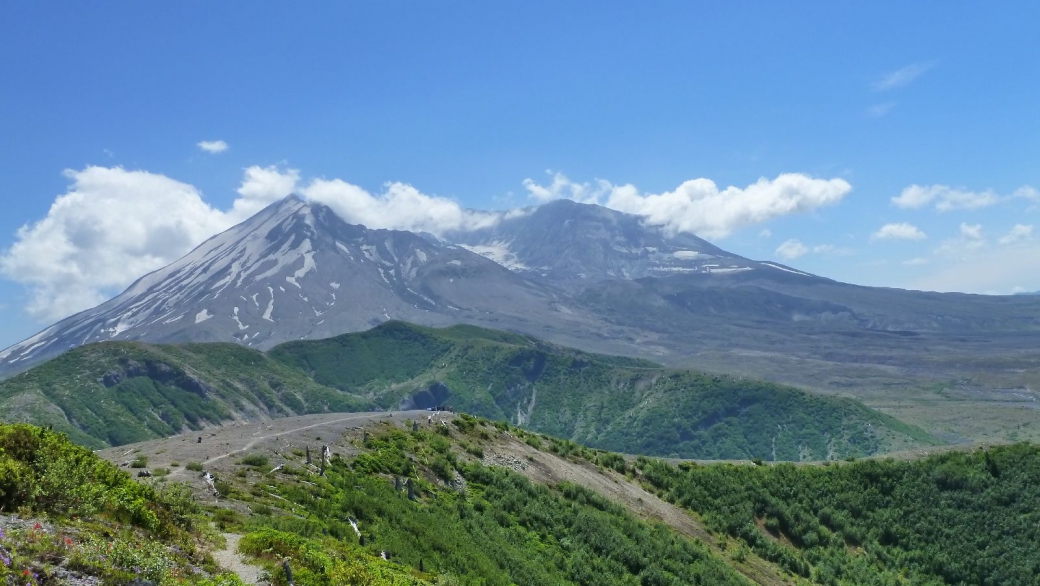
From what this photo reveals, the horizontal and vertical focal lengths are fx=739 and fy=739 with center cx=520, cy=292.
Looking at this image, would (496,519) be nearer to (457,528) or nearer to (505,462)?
(457,528)

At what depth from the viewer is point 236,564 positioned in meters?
14.0

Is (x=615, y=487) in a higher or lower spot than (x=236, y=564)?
lower

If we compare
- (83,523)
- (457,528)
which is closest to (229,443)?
(457,528)

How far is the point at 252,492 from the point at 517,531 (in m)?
11.0

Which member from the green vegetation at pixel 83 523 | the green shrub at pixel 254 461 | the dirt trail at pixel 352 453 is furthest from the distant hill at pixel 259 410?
the green vegetation at pixel 83 523

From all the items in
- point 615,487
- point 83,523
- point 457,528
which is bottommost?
point 615,487

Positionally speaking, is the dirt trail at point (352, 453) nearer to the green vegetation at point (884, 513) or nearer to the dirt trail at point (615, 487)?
the dirt trail at point (615, 487)


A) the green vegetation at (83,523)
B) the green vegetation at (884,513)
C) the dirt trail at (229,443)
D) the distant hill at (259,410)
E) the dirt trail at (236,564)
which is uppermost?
the green vegetation at (83,523)

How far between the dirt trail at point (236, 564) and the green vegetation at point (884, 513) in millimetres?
31889

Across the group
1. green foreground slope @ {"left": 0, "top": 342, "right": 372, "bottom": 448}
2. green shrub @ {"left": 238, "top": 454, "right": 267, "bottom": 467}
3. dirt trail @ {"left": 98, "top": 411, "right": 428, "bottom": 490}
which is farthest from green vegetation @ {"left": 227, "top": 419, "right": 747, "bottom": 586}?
green foreground slope @ {"left": 0, "top": 342, "right": 372, "bottom": 448}

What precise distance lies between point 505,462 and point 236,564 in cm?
2588

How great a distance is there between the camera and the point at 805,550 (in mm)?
40938

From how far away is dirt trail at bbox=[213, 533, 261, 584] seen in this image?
13219 mm

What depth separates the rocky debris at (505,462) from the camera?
1515 inches
